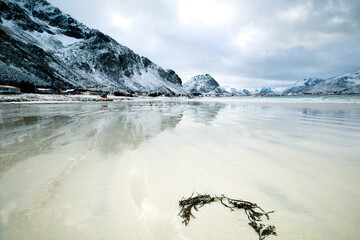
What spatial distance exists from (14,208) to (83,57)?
203577mm

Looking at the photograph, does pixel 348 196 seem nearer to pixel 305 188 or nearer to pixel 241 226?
pixel 305 188

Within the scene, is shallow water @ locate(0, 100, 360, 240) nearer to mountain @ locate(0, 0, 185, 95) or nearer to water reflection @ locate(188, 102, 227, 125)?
water reflection @ locate(188, 102, 227, 125)

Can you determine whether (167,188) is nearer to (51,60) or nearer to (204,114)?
(204,114)

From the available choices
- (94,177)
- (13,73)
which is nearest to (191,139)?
(94,177)

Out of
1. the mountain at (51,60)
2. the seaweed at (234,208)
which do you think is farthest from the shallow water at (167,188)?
the mountain at (51,60)

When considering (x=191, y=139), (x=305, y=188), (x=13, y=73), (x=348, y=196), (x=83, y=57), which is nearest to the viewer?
(x=348, y=196)

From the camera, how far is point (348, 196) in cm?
243

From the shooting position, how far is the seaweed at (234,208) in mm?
1896

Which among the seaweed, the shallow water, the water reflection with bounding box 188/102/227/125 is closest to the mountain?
the water reflection with bounding box 188/102/227/125

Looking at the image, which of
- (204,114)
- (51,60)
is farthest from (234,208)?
(51,60)

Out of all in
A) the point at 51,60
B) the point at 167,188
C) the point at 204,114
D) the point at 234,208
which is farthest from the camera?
the point at 51,60

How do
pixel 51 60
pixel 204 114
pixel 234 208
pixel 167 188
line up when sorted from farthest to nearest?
pixel 51 60
pixel 204 114
pixel 167 188
pixel 234 208

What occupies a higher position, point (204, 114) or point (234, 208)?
point (204, 114)

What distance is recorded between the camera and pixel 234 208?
7.33ft
